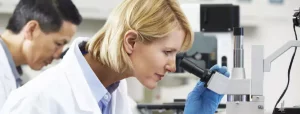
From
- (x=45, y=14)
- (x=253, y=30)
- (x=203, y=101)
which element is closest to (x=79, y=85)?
(x=203, y=101)

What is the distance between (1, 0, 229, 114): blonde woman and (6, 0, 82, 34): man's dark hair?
0.93 metres

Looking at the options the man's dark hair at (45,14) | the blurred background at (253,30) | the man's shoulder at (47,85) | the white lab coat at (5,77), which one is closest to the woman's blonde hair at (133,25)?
the man's shoulder at (47,85)

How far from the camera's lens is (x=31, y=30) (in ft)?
8.13

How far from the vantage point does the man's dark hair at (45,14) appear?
2.42m

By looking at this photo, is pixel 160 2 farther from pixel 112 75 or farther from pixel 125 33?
pixel 112 75

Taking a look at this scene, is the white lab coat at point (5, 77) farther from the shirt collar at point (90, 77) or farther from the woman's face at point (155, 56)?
the woman's face at point (155, 56)

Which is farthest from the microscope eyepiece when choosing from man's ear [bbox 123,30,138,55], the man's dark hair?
the man's dark hair

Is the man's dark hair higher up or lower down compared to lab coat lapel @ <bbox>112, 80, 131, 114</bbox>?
higher up

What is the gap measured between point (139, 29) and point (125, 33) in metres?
Result: 0.04

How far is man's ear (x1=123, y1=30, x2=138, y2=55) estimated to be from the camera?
1.43m

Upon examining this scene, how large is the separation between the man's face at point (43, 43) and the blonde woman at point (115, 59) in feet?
3.27

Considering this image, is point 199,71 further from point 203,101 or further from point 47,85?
point 47,85

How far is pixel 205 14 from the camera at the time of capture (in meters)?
2.78

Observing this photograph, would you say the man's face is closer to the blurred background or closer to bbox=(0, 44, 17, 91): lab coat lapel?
bbox=(0, 44, 17, 91): lab coat lapel
